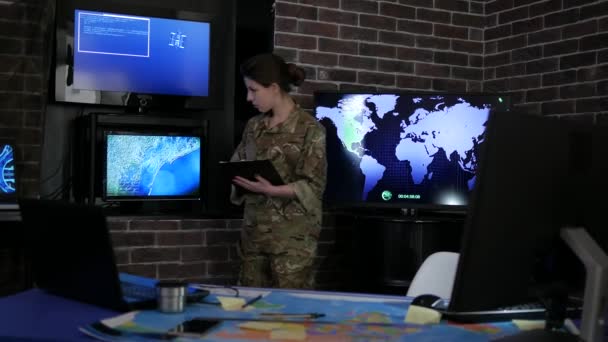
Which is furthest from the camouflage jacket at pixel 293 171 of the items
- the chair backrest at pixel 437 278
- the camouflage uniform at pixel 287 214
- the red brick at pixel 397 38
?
the red brick at pixel 397 38

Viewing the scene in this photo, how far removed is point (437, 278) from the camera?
2.29 meters

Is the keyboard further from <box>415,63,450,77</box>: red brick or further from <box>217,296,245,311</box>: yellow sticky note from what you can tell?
<box>415,63,450,77</box>: red brick

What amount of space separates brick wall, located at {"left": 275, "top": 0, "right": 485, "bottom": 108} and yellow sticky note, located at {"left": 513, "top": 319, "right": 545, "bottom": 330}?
2698 mm

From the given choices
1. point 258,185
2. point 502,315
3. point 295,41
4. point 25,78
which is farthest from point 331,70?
point 502,315

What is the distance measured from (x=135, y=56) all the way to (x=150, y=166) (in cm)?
57

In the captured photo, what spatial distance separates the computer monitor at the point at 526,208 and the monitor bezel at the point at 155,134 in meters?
2.62

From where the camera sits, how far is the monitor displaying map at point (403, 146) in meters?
3.93

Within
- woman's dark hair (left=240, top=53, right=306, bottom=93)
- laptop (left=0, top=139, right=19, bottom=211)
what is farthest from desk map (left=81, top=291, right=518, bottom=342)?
laptop (left=0, top=139, right=19, bottom=211)

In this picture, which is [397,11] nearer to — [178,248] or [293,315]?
[178,248]

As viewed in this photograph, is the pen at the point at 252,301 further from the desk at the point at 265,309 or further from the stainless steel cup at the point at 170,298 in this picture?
the stainless steel cup at the point at 170,298

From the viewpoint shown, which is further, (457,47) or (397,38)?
(457,47)

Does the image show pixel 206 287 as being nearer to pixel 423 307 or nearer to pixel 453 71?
pixel 423 307

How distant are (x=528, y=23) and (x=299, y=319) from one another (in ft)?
11.0

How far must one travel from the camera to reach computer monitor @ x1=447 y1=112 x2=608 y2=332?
1246 millimetres
